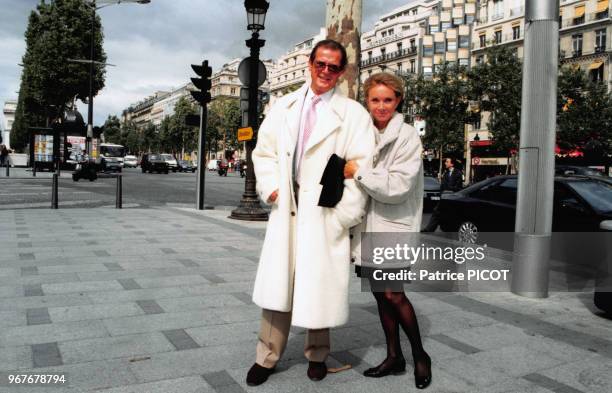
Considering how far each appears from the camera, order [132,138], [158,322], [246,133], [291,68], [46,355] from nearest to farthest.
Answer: [46,355] < [158,322] < [246,133] < [291,68] < [132,138]

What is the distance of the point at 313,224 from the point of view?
2.89m

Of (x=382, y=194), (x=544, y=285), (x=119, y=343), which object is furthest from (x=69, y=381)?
(x=544, y=285)

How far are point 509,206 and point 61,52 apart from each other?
37102 millimetres

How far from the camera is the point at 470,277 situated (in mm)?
6117

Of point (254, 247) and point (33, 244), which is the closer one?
point (33, 244)

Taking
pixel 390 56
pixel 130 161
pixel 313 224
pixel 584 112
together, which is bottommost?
pixel 313 224

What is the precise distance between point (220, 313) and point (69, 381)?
60.6 inches

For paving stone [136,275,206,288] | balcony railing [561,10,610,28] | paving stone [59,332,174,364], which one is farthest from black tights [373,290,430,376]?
balcony railing [561,10,610,28]

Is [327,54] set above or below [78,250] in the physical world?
above

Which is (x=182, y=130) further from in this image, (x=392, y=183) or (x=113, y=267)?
(x=392, y=183)

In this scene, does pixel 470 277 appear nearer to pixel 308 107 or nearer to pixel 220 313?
pixel 220 313

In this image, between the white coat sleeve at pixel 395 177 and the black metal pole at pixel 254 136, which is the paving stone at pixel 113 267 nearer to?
the white coat sleeve at pixel 395 177

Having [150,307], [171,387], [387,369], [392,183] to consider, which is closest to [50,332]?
[150,307]

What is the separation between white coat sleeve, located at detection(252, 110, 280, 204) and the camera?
3002mm
